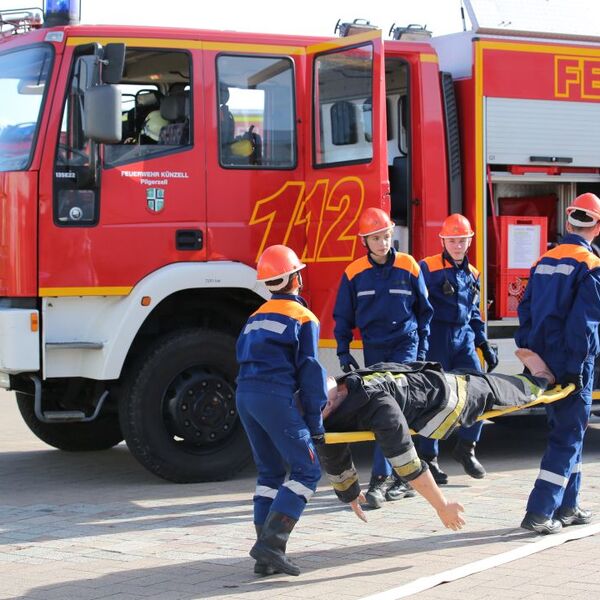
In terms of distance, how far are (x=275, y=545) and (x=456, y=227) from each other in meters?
3.35

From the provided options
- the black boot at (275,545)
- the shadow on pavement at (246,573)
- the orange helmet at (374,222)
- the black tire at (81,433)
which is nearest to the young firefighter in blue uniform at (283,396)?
the black boot at (275,545)

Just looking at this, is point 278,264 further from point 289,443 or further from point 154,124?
point 154,124

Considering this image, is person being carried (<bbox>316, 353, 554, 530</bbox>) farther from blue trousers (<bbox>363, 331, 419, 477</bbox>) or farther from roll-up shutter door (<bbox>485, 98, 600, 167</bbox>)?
roll-up shutter door (<bbox>485, 98, 600, 167</bbox>)

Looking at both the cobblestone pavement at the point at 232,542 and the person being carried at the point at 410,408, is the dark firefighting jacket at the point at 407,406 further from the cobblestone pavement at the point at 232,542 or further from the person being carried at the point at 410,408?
the cobblestone pavement at the point at 232,542

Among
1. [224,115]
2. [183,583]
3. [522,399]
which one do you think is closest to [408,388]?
[522,399]

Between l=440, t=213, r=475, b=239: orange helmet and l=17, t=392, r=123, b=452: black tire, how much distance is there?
3330 millimetres

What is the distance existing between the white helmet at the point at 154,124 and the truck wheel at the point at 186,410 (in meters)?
1.42

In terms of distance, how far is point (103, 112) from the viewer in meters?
7.99

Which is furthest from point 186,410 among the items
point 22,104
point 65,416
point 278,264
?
point 278,264

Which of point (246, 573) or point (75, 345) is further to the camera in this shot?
point (75, 345)

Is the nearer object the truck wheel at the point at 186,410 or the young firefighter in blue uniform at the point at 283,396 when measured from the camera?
the young firefighter in blue uniform at the point at 283,396

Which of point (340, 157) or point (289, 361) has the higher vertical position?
point (340, 157)

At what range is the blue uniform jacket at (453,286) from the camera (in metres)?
8.52

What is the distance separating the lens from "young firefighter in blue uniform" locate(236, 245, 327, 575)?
235 inches
